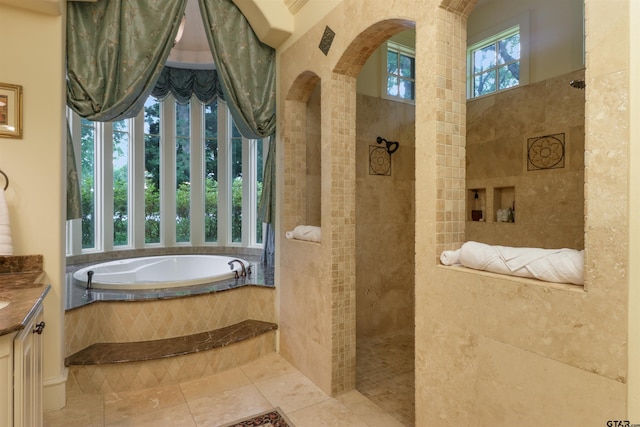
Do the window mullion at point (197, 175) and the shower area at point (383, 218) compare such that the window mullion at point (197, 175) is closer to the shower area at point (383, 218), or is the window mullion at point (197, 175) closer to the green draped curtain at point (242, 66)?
the green draped curtain at point (242, 66)

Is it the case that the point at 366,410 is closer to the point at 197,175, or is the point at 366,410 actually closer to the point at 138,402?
the point at 138,402

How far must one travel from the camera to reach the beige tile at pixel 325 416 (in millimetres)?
2033

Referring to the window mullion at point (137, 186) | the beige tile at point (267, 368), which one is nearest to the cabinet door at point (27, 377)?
the beige tile at point (267, 368)

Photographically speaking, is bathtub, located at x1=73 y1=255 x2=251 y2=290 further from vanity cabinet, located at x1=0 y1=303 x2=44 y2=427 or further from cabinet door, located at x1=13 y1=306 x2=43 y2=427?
vanity cabinet, located at x1=0 y1=303 x2=44 y2=427

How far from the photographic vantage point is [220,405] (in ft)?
7.24

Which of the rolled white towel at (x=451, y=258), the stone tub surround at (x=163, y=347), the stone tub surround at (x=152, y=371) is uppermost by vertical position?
the rolled white towel at (x=451, y=258)

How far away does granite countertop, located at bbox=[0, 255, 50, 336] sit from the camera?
43.8 inches

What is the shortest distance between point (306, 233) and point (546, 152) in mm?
1983

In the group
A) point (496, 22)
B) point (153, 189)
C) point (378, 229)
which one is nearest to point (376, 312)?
point (378, 229)

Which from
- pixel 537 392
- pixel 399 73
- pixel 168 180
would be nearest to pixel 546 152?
pixel 399 73

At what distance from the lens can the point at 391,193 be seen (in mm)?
3441

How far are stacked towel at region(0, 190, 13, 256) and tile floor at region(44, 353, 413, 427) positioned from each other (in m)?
1.04

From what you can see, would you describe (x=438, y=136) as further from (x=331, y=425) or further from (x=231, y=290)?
(x=231, y=290)

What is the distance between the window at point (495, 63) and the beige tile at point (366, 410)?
9.14 feet
